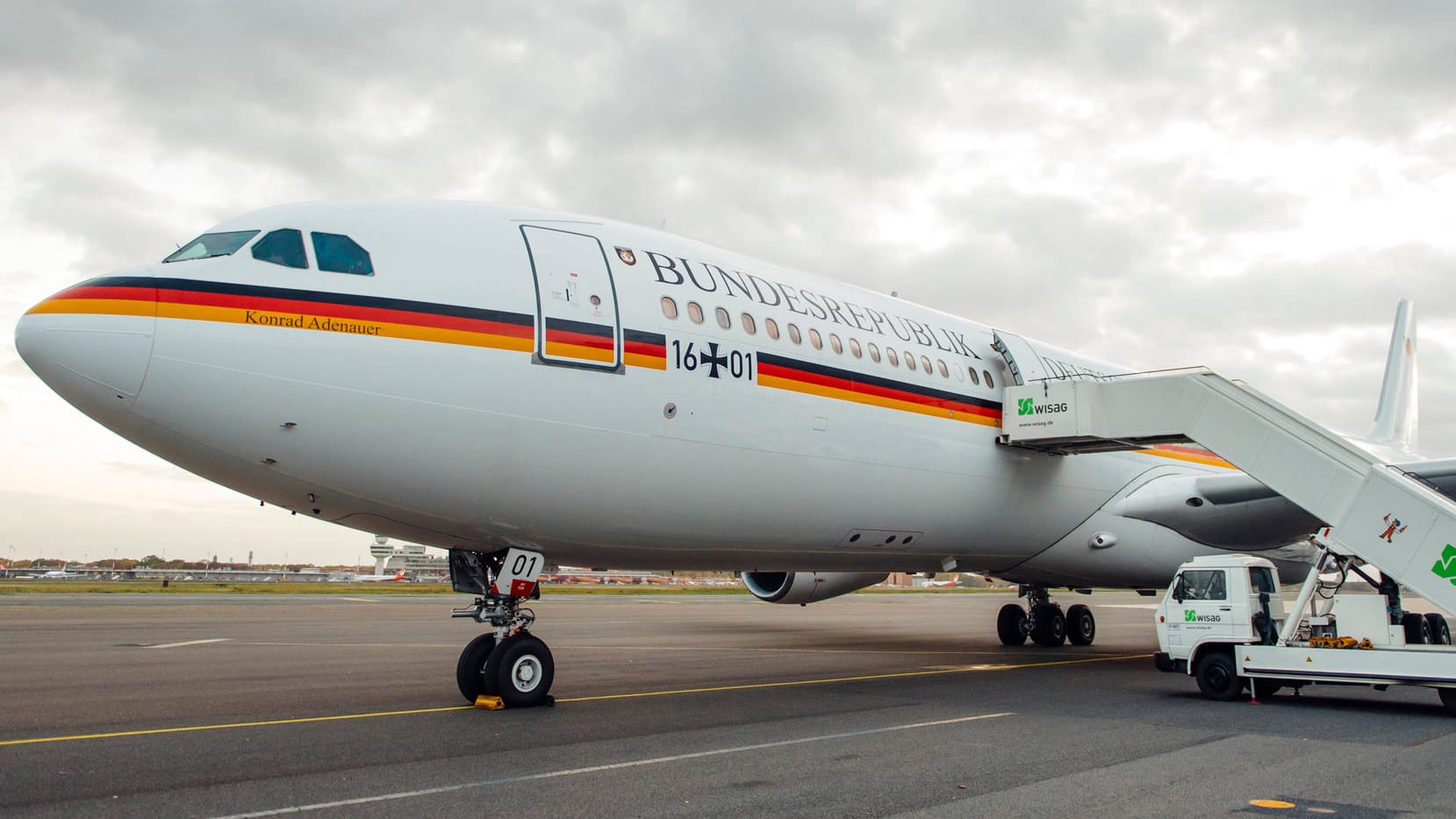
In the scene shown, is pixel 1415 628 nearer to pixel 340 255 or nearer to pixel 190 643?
pixel 340 255

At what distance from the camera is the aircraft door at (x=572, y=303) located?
848 cm

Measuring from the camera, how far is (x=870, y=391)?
1105cm

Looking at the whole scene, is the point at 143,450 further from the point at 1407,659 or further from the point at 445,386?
the point at 1407,659

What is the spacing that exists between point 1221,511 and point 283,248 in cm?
1303

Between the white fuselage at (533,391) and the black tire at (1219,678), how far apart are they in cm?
304

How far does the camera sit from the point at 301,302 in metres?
7.63

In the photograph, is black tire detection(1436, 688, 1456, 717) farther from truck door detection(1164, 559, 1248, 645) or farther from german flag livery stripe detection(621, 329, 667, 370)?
german flag livery stripe detection(621, 329, 667, 370)

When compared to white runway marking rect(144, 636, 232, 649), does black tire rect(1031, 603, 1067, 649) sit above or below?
above

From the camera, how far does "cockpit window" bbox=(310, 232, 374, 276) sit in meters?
7.97

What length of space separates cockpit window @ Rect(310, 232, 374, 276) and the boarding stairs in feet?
26.8

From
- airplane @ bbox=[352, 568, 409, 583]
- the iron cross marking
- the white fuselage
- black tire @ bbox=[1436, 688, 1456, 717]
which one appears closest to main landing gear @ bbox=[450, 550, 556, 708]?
the white fuselage

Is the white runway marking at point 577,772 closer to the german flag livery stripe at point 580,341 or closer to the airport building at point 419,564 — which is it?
the german flag livery stripe at point 580,341

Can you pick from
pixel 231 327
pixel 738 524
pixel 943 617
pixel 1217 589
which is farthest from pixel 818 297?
pixel 943 617

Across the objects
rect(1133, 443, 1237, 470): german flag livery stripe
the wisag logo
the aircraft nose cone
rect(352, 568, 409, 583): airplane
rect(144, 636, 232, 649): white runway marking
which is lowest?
rect(352, 568, 409, 583): airplane
